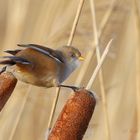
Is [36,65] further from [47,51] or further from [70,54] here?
[70,54]

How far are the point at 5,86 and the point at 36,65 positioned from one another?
0.10m

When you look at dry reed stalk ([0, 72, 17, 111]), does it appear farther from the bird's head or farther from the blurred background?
the blurred background

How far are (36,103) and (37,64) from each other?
701 millimetres

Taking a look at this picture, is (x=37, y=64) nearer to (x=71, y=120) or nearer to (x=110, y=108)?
(x=71, y=120)

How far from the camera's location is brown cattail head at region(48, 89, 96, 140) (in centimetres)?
70

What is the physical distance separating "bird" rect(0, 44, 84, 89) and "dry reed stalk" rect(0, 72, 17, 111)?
2cm

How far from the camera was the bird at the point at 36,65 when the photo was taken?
31.0 inches

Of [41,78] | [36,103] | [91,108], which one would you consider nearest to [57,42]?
[36,103]

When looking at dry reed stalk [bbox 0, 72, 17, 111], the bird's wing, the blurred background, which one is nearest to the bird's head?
the bird's wing

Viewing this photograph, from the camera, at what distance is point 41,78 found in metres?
0.83

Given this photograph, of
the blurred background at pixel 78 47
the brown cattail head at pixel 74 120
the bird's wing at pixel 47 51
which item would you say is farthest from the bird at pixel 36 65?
the blurred background at pixel 78 47

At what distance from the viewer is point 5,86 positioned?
2.43 ft

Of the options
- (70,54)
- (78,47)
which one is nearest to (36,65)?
(70,54)

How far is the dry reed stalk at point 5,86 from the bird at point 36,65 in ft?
0.08
